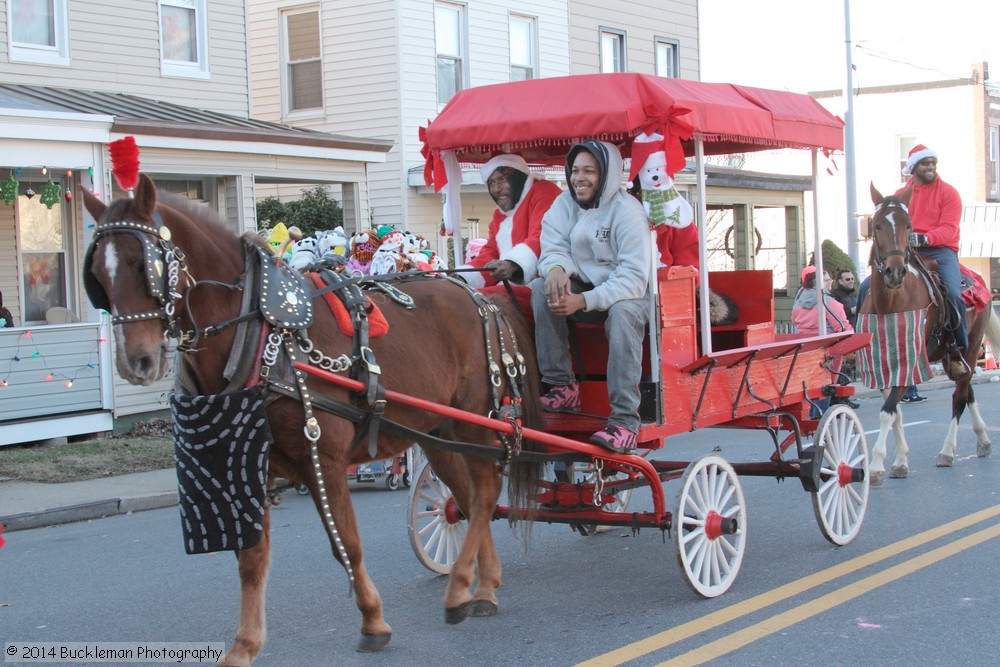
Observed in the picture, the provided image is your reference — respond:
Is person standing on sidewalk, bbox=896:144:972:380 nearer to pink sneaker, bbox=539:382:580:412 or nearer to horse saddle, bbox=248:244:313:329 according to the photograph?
pink sneaker, bbox=539:382:580:412

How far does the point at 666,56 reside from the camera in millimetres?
24797

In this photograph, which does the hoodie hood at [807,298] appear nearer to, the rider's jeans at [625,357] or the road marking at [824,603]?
the road marking at [824,603]

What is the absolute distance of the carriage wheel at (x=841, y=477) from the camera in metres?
6.97

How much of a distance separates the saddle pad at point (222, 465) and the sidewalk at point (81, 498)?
5098 millimetres

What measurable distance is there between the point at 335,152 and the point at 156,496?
7.44 metres

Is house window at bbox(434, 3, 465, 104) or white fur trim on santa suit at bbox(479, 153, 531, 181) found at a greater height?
house window at bbox(434, 3, 465, 104)

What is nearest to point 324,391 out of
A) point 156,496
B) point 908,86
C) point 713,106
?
point 713,106

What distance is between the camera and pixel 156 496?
1001 centimetres

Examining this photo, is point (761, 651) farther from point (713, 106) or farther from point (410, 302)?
point (713, 106)

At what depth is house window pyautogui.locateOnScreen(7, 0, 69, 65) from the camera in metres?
14.2

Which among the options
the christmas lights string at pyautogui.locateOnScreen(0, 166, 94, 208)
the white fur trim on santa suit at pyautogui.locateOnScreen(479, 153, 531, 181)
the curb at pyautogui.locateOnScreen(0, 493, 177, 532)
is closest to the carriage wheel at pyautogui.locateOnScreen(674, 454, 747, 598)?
the white fur trim on santa suit at pyautogui.locateOnScreen(479, 153, 531, 181)

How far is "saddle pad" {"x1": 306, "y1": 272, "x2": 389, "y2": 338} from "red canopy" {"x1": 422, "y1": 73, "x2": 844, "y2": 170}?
4.98 ft

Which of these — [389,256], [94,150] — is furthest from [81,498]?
[94,150]

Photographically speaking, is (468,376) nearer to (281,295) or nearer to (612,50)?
(281,295)
